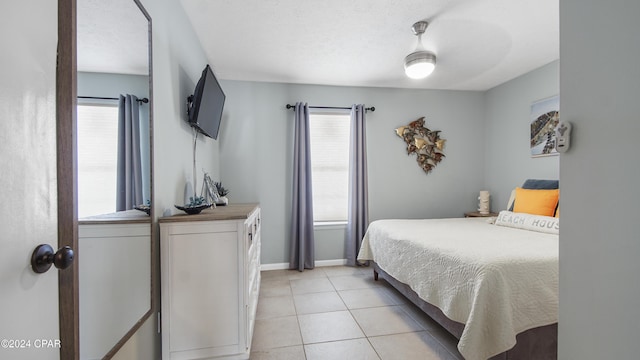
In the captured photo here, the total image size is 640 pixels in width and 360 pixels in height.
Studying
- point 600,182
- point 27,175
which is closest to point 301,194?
point 27,175

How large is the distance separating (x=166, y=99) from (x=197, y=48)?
3.56 feet

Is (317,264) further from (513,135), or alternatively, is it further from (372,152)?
(513,135)

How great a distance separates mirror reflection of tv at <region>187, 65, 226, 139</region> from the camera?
1.96 metres

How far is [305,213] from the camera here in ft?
11.7

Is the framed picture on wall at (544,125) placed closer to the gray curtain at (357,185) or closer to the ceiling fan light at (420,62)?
the ceiling fan light at (420,62)

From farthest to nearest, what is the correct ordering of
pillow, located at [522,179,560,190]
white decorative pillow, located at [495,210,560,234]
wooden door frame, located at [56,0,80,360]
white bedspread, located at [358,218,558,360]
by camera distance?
pillow, located at [522,179,560,190], white decorative pillow, located at [495,210,560,234], white bedspread, located at [358,218,558,360], wooden door frame, located at [56,0,80,360]

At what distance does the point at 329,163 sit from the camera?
3816 mm

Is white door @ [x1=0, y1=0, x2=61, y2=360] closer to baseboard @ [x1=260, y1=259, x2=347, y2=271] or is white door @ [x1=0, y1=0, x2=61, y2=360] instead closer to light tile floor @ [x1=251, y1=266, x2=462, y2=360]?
light tile floor @ [x1=251, y1=266, x2=462, y2=360]

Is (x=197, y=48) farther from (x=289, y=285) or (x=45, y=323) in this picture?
(x=289, y=285)

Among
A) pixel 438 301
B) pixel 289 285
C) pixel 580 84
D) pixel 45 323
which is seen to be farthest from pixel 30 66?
pixel 289 285

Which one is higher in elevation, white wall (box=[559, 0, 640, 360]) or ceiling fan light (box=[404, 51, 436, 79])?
ceiling fan light (box=[404, 51, 436, 79])

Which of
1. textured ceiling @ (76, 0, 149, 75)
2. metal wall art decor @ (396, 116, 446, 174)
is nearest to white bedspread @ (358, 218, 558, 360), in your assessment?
metal wall art decor @ (396, 116, 446, 174)

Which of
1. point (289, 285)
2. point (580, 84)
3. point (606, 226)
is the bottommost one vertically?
point (289, 285)

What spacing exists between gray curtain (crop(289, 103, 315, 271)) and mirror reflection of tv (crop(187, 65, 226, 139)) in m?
1.21
